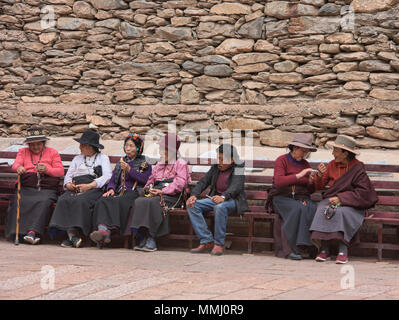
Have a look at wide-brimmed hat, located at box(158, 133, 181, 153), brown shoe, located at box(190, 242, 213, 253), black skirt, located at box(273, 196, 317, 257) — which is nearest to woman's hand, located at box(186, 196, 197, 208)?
brown shoe, located at box(190, 242, 213, 253)

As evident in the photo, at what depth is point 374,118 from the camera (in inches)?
322

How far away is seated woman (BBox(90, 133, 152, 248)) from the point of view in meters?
6.41

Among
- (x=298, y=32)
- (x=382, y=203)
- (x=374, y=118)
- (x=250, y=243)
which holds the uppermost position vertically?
(x=298, y=32)

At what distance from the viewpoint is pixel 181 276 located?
4832 mm

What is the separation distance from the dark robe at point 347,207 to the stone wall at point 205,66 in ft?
7.21

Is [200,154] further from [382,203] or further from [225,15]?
[382,203]

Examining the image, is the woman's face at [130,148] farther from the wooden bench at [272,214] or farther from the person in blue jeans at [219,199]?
the person in blue jeans at [219,199]

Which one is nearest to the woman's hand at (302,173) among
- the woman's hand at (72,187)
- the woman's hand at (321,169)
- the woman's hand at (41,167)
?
the woman's hand at (321,169)

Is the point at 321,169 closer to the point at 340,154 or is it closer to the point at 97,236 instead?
the point at 340,154

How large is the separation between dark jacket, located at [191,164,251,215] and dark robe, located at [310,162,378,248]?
0.76 m

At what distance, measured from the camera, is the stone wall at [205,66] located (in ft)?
27.0

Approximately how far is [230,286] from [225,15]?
5.11m

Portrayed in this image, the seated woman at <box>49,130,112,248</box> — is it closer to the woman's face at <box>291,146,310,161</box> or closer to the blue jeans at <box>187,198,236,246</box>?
the blue jeans at <box>187,198,236,246</box>

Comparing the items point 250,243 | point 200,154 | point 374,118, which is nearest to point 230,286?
point 250,243
